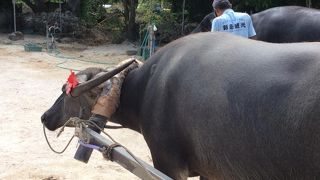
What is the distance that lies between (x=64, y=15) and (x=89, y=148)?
16.5 meters

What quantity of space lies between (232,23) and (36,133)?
9.45 feet

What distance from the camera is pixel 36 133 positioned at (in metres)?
6.32

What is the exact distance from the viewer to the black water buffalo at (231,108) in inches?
88.2

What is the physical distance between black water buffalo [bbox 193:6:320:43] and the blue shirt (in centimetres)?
152

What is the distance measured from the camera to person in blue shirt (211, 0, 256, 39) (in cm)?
541

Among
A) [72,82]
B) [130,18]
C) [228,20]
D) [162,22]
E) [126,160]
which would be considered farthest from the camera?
[130,18]

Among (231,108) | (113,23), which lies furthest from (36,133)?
(113,23)

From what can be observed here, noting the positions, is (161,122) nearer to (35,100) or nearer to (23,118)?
(23,118)

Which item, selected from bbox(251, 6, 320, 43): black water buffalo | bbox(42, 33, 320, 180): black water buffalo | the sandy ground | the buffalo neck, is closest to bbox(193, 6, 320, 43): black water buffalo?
bbox(251, 6, 320, 43): black water buffalo

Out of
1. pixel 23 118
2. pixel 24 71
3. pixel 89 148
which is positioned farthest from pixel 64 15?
pixel 89 148

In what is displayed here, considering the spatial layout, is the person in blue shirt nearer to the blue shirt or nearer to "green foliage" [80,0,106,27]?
the blue shirt

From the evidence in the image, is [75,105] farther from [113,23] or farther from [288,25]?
[113,23]

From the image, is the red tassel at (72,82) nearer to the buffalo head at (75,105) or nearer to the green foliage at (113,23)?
the buffalo head at (75,105)

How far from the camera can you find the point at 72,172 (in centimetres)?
499
